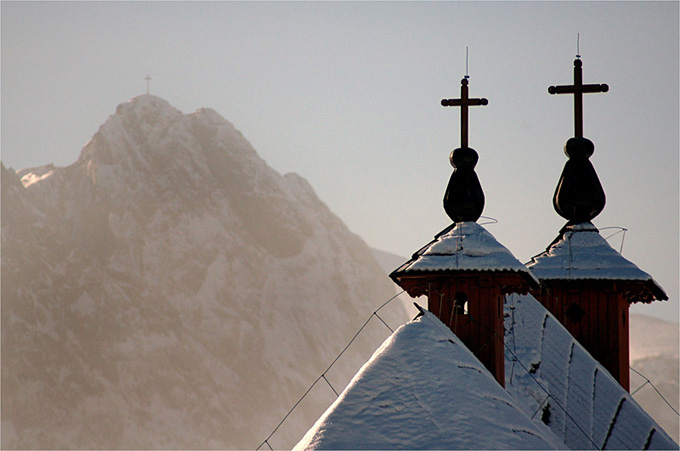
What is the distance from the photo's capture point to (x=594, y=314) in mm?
19375

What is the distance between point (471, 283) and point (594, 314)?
596 cm

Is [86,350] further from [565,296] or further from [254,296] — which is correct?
[565,296]

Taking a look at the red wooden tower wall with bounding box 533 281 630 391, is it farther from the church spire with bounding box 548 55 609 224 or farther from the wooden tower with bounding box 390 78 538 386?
the wooden tower with bounding box 390 78 538 386

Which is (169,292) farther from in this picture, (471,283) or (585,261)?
(471,283)

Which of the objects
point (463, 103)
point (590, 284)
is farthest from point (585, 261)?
point (463, 103)

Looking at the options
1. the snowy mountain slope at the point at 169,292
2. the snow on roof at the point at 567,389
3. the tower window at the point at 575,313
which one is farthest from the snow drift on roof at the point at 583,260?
the snowy mountain slope at the point at 169,292

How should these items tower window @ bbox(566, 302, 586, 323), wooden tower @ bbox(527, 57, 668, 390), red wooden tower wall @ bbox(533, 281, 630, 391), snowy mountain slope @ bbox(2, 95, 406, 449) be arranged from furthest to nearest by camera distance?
snowy mountain slope @ bbox(2, 95, 406, 449), tower window @ bbox(566, 302, 586, 323), red wooden tower wall @ bbox(533, 281, 630, 391), wooden tower @ bbox(527, 57, 668, 390)

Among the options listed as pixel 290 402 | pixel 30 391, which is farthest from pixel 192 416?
pixel 30 391

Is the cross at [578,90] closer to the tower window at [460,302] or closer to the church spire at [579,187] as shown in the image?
the church spire at [579,187]

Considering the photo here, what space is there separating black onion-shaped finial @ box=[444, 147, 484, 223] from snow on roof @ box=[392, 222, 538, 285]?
0.63 metres

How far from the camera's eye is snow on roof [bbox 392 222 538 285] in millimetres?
14367

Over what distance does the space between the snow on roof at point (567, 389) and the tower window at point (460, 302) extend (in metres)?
1.80

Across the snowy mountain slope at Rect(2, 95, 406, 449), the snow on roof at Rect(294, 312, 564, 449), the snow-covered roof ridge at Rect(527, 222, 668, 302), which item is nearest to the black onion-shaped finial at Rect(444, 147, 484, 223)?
the snow on roof at Rect(294, 312, 564, 449)

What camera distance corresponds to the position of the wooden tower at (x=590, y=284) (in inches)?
751
